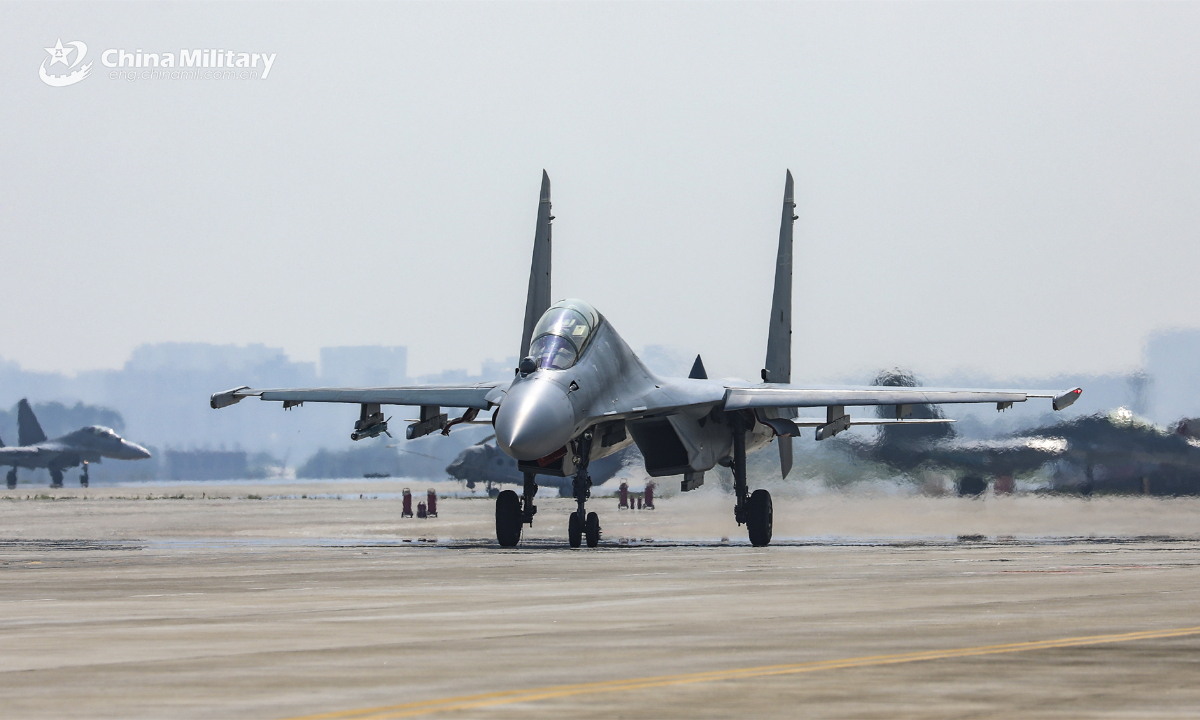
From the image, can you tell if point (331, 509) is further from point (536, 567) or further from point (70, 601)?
point (70, 601)

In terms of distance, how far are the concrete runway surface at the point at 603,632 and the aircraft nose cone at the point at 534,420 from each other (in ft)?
5.82

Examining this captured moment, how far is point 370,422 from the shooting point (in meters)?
32.8

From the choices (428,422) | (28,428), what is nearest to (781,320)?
(428,422)

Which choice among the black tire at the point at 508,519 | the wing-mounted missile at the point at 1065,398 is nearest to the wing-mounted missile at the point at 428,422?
the black tire at the point at 508,519

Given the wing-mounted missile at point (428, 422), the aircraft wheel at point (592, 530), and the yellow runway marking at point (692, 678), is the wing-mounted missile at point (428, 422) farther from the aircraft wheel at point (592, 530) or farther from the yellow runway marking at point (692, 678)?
the yellow runway marking at point (692, 678)

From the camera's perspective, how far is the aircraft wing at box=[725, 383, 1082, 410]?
30844mm

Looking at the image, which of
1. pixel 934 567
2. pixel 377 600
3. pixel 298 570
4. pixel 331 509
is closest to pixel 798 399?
pixel 934 567

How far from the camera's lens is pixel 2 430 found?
429 feet

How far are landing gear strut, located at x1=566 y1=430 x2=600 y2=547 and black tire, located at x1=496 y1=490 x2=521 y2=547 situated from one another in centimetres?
133

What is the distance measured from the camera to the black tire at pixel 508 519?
30.3 m

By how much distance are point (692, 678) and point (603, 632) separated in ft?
10.1

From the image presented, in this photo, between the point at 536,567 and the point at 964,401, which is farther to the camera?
the point at 964,401

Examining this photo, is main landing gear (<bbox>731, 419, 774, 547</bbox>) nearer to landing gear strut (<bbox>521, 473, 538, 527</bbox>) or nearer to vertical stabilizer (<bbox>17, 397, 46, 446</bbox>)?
landing gear strut (<bbox>521, 473, 538, 527</bbox>)

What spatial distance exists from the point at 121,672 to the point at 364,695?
2.06m
